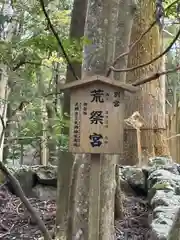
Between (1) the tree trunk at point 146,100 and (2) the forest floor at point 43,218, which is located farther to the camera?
(1) the tree trunk at point 146,100

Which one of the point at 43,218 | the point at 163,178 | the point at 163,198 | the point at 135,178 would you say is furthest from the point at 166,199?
the point at 43,218

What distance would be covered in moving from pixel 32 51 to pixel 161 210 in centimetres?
171

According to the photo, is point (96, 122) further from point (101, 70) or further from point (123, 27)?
point (123, 27)

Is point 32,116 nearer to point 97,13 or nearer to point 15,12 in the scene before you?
point 15,12

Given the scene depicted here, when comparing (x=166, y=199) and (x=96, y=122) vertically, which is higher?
(x=96, y=122)

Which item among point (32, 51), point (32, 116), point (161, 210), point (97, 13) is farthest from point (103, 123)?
point (32, 116)

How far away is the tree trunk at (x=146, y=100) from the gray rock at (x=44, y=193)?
110cm

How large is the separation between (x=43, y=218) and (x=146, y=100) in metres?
2.30

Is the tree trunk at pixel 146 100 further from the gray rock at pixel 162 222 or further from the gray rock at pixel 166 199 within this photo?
the gray rock at pixel 162 222

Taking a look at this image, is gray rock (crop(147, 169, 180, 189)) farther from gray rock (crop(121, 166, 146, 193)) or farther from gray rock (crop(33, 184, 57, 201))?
gray rock (crop(33, 184, 57, 201))

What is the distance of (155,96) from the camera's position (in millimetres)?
5859

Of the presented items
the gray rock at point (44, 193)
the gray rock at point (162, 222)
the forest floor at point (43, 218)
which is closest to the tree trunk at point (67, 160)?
the forest floor at point (43, 218)

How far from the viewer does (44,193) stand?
5.37 m

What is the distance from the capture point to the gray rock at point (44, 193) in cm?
533
